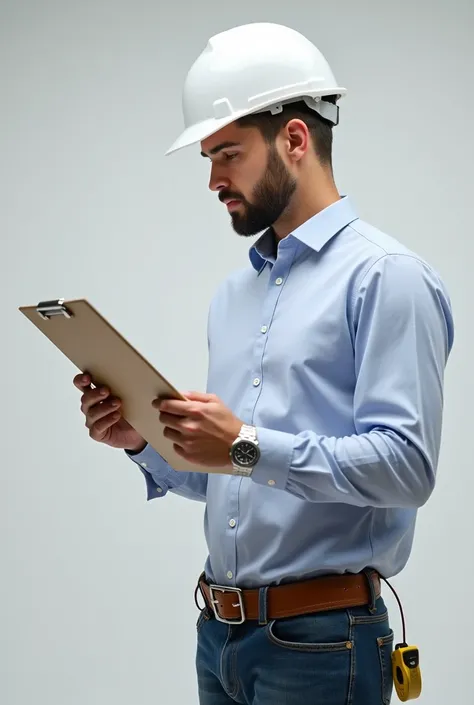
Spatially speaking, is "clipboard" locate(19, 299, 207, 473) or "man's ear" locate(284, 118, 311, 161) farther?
"man's ear" locate(284, 118, 311, 161)

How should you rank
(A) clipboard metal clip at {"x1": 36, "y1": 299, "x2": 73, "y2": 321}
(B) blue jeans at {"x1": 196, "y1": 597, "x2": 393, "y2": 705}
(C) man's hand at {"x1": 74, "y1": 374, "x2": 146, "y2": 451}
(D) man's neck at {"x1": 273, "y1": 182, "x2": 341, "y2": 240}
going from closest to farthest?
(A) clipboard metal clip at {"x1": 36, "y1": 299, "x2": 73, "y2": 321}
(B) blue jeans at {"x1": 196, "y1": 597, "x2": 393, "y2": 705}
(C) man's hand at {"x1": 74, "y1": 374, "x2": 146, "y2": 451}
(D) man's neck at {"x1": 273, "y1": 182, "x2": 341, "y2": 240}

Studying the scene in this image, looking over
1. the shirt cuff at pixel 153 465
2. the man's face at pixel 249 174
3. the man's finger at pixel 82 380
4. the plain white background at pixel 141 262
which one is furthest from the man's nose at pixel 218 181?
the plain white background at pixel 141 262

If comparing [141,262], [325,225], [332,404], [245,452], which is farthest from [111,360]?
[141,262]

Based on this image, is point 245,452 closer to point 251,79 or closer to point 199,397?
point 199,397

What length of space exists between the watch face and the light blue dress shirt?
0.5 inches

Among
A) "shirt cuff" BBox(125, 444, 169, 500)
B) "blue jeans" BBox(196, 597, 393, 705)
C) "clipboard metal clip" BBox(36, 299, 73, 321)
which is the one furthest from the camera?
"shirt cuff" BBox(125, 444, 169, 500)

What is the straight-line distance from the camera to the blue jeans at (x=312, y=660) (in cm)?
154

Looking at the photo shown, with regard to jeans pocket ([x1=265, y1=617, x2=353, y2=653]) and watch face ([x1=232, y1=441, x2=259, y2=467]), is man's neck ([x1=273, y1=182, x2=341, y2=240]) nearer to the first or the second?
watch face ([x1=232, y1=441, x2=259, y2=467])

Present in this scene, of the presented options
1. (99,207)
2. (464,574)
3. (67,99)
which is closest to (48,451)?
(99,207)

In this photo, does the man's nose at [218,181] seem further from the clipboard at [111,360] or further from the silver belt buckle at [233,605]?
the silver belt buckle at [233,605]

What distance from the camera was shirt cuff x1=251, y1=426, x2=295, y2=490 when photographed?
147cm

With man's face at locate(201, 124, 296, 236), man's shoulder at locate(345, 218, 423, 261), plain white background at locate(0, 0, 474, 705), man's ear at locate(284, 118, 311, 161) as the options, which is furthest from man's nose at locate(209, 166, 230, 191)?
plain white background at locate(0, 0, 474, 705)

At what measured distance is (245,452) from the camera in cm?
147

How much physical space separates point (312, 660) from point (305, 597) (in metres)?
0.09
